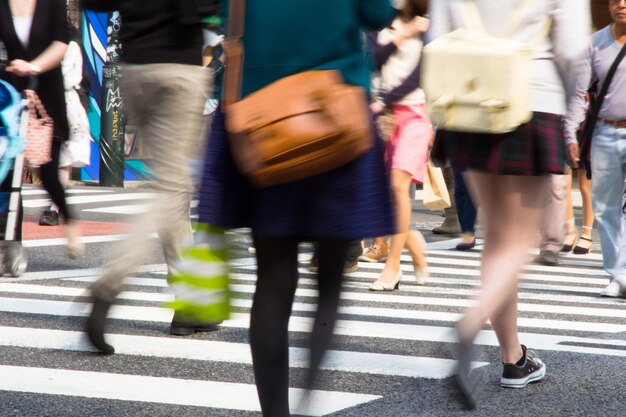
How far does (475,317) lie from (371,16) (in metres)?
1.25

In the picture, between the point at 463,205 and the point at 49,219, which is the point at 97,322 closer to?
the point at 463,205

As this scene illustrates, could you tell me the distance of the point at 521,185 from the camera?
415 centimetres

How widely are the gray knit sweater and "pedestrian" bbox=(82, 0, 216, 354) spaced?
129cm

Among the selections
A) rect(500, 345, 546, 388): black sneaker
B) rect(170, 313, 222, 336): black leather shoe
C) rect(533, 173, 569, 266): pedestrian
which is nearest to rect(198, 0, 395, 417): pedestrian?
rect(500, 345, 546, 388): black sneaker

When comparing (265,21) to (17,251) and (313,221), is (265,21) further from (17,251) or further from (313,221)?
(17,251)

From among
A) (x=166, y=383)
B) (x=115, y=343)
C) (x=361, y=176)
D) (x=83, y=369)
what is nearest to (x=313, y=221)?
(x=361, y=176)

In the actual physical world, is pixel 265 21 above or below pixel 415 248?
above

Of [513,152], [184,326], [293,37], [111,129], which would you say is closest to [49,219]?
[184,326]

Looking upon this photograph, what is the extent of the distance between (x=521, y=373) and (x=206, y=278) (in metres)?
1.85

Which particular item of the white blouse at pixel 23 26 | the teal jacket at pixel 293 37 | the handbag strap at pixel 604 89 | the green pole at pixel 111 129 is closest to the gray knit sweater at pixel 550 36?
the teal jacket at pixel 293 37

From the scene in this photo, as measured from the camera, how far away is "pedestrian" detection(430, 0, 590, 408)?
3.93 m

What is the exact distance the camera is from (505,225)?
4160mm

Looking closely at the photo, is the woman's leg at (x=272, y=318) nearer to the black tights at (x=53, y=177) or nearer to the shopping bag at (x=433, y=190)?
the black tights at (x=53, y=177)

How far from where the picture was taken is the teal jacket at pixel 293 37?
9.91 ft
